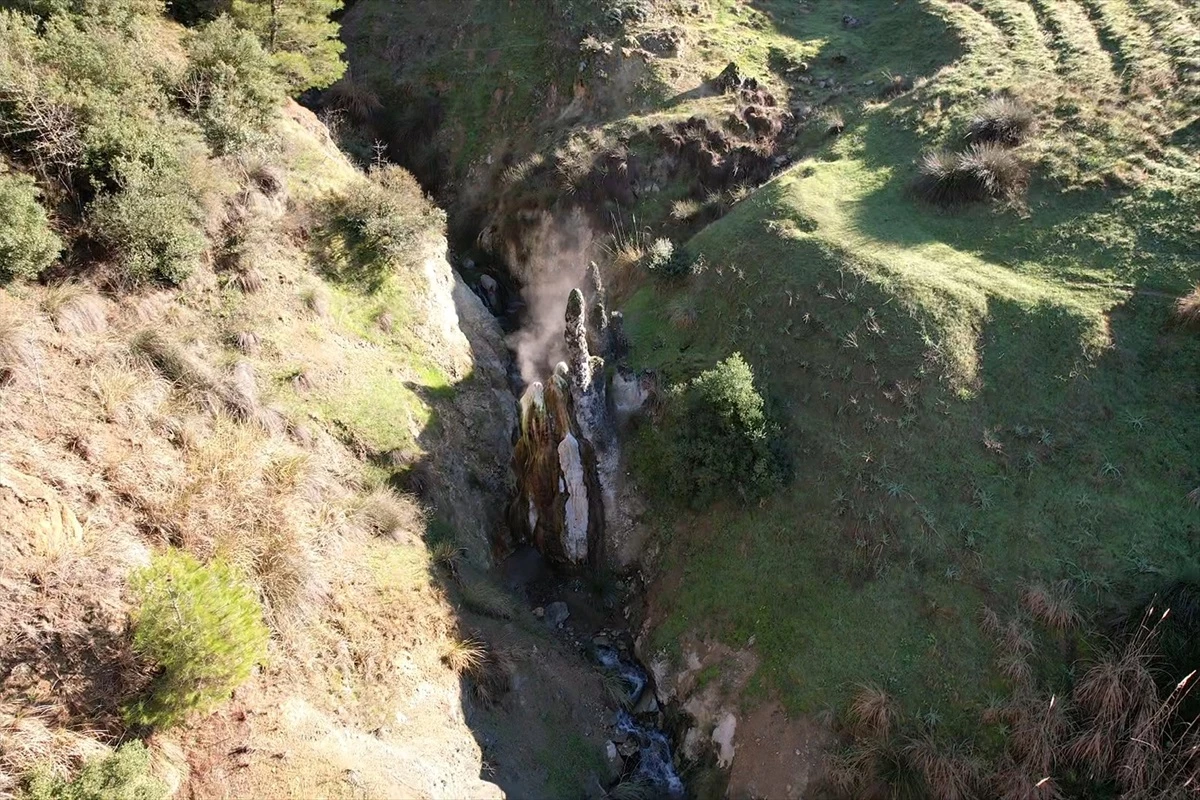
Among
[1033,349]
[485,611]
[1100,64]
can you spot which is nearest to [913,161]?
[1100,64]

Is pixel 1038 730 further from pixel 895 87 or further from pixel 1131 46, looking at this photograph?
pixel 895 87

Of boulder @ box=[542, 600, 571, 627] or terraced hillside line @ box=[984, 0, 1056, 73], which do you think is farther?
terraced hillside line @ box=[984, 0, 1056, 73]

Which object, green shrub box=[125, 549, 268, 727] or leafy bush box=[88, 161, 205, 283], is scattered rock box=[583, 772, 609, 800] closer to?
green shrub box=[125, 549, 268, 727]

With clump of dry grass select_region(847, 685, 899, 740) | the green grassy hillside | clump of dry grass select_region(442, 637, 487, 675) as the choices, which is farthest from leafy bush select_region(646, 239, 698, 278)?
clump of dry grass select_region(847, 685, 899, 740)

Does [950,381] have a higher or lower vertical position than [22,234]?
lower

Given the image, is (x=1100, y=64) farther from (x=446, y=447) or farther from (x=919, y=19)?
(x=446, y=447)

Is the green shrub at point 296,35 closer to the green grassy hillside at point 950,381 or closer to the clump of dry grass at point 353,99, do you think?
the clump of dry grass at point 353,99

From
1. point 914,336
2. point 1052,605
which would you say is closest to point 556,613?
point 1052,605
